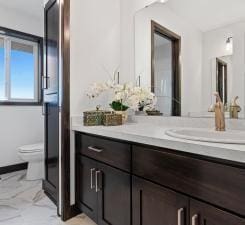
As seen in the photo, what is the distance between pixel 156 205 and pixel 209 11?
134 centimetres

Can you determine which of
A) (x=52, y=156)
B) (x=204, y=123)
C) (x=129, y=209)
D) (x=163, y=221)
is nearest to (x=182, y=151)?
(x=163, y=221)

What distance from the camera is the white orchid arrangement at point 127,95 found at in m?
1.79

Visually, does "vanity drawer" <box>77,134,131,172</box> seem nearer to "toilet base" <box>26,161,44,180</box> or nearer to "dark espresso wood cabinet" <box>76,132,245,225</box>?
"dark espresso wood cabinet" <box>76,132,245,225</box>

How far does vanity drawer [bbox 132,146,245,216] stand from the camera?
76 cm

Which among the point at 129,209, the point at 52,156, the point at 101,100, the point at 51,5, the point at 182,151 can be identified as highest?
the point at 51,5

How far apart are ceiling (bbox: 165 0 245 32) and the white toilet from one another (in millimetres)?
2150

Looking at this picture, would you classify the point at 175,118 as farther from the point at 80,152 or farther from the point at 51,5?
the point at 51,5

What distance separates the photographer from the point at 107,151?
1.39 metres

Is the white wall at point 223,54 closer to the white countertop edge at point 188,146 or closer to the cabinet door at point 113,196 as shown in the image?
the white countertop edge at point 188,146

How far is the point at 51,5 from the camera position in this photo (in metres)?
2.03

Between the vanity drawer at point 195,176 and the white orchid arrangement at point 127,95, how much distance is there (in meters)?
0.70

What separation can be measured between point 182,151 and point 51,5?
1.87 meters

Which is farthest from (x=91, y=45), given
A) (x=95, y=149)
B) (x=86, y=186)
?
(x=86, y=186)

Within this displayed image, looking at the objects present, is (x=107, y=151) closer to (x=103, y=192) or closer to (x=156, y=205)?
(x=103, y=192)
